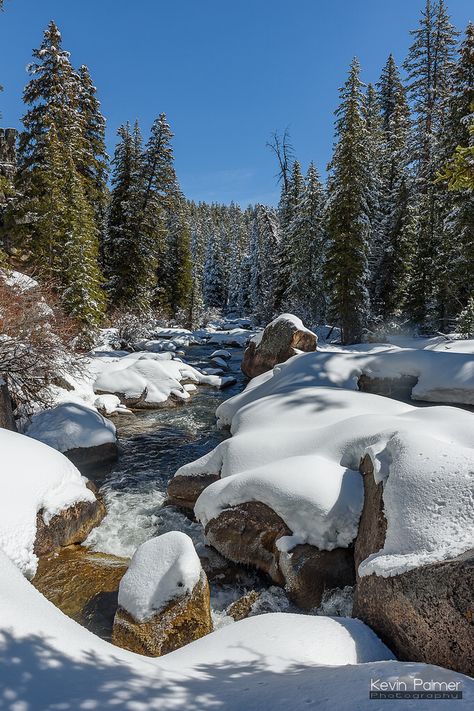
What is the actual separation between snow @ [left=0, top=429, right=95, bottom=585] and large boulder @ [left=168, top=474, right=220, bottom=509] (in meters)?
1.45

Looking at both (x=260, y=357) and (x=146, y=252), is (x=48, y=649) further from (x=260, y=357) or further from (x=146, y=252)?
(x=146, y=252)

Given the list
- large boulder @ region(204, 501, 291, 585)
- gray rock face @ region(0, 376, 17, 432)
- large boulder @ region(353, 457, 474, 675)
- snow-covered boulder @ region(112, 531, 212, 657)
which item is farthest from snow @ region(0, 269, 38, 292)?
large boulder @ region(353, 457, 474, 675)

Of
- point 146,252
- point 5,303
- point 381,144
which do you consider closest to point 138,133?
point 146,252

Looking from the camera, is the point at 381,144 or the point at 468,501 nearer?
the point at 468,501

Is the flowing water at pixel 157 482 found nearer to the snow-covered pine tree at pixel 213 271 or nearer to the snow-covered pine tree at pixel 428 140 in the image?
the snow-covered pine tree at pixel 428 140

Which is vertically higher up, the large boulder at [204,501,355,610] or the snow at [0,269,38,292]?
the snow at [0,269,38,292]

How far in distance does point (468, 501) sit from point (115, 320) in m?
23.1

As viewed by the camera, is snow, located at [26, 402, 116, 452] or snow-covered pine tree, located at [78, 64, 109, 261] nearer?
snow, located at [26, 402, 116, 452]

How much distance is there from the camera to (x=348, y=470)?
5.40 metres

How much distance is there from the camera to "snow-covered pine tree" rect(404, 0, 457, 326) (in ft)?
73.2

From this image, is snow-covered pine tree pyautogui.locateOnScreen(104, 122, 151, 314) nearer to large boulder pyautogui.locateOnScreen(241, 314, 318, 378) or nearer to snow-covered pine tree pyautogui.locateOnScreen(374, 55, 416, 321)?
large boulder pyautogui.locateOnScreen(241, 314, 318, 378)

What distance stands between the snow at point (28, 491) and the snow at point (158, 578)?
185cm

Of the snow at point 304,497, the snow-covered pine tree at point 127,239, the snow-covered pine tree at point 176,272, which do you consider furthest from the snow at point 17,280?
the snow-covered pine tree at point 176,272

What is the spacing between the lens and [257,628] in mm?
3559
